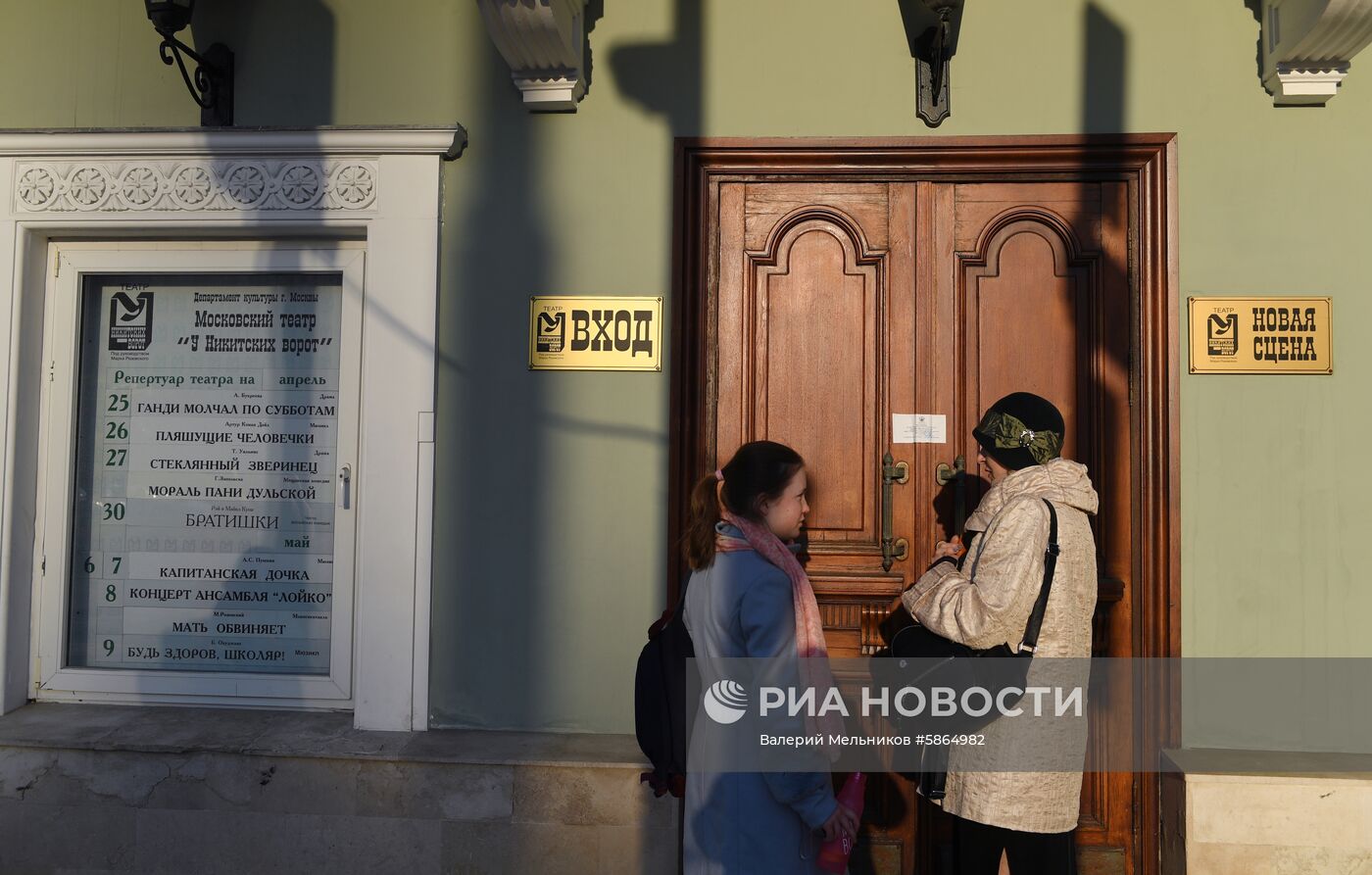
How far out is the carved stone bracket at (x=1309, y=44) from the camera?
10.5 ft

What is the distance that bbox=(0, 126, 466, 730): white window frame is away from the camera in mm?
3652

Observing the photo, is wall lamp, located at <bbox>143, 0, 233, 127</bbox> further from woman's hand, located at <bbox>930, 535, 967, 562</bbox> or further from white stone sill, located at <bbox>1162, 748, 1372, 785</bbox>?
white stone sill, located at <bbox>1162, 748, 1372, 785</bbox>

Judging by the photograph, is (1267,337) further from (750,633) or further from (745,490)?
(750,633)

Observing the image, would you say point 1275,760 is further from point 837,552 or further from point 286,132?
point 286,132

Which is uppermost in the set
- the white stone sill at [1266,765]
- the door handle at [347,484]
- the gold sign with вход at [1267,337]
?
the gold sign with вход at [1267,337]

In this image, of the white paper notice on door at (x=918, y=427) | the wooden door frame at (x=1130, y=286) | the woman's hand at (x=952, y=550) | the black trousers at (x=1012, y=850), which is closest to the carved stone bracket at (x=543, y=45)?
the wooden door frame at (x=1130, y=286)

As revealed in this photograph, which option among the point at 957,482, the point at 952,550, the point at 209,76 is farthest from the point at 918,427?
the point at 209,76

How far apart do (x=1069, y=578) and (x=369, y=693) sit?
2542 millimetres

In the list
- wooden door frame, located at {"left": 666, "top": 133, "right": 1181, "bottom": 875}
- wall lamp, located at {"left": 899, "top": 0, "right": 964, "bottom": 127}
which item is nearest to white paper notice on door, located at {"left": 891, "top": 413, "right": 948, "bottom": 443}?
wooden door frame, located at {"left": 666, "top": 133, "right": 1181, "bottom": 875}

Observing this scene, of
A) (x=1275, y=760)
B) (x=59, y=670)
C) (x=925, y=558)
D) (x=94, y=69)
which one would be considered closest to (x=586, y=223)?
(x=925, y=558)

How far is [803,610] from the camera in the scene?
2.55 metres

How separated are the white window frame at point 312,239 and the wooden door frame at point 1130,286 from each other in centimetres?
95

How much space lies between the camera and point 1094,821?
3.58 meters

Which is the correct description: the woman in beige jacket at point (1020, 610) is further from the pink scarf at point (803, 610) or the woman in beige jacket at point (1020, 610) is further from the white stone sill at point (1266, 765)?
the white stone sill at point (1266, 765)
